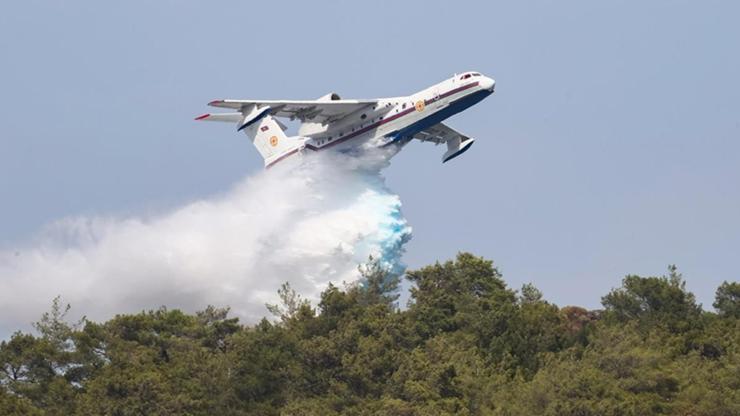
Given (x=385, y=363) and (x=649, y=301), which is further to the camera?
(x=649, y=301)

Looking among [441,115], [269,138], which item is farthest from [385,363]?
[269,138]

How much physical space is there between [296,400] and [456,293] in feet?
112

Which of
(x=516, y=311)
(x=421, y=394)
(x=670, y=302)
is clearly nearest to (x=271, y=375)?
(x=421, y=394)

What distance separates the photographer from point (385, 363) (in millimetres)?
69125

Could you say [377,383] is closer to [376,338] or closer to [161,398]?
[376,338]

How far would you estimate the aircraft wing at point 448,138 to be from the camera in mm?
79000

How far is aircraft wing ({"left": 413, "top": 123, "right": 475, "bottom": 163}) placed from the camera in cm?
7900

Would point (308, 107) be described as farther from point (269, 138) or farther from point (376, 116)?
point (269, 138)

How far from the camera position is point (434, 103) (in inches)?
2857

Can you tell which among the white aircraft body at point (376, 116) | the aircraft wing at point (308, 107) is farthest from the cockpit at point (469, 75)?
the aircraft wing at point (308, 107)

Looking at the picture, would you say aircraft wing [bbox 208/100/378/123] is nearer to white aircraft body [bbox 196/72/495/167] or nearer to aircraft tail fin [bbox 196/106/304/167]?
white aircraft body [bbox 196/72/495/167]

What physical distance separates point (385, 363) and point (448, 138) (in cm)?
1549

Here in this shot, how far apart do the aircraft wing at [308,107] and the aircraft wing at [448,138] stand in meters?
4.86

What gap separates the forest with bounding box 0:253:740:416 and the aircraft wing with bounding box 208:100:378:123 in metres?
8.92
